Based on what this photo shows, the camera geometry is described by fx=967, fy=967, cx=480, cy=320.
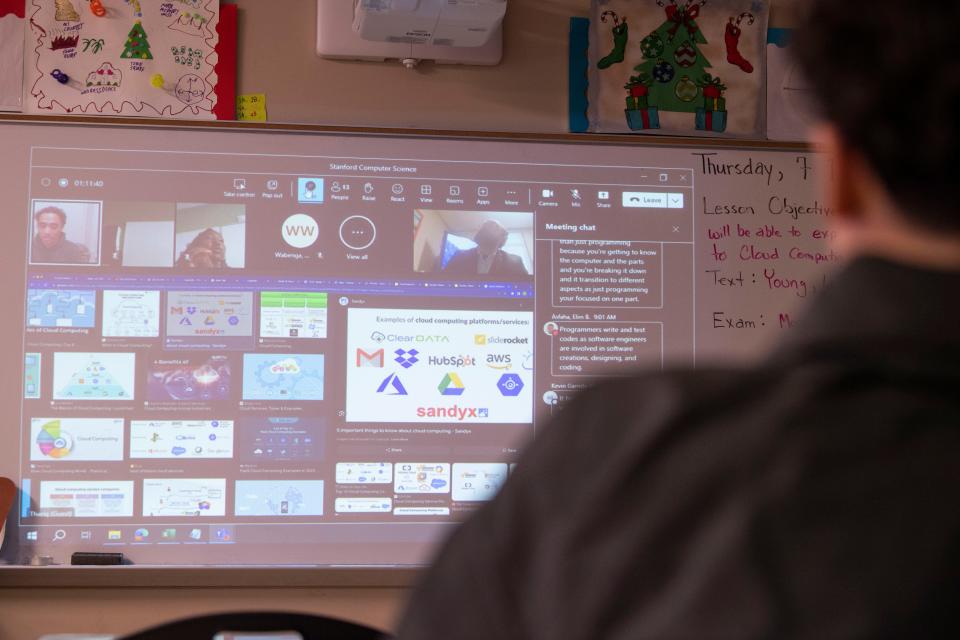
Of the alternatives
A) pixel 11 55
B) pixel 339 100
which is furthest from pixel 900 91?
pixel 11 55

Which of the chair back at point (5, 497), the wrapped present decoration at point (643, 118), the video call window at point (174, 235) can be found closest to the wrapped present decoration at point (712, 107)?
the wrapped present decoration at point (643, 118)

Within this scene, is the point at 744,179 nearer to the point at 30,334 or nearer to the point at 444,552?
the point at 30,334

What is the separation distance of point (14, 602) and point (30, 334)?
2.22ft

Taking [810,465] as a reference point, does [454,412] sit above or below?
below

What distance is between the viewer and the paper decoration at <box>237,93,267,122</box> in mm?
2605

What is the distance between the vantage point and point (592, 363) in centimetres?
263

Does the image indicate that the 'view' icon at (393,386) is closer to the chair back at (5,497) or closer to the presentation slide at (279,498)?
Answer: the presentation slide at (279,498)

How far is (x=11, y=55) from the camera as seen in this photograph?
2.53m

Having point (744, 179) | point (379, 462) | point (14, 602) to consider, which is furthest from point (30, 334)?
point (744, 179)

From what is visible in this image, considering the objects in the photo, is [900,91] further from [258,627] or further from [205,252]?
[205,252]

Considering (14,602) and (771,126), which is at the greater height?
(771,126)

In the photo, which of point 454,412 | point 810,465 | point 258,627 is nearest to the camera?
point 810,465

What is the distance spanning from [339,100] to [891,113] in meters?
2.32

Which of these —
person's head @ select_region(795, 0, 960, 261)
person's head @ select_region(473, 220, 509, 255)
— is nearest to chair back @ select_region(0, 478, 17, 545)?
person's head @ select_region(473, 220, 509, 255)
